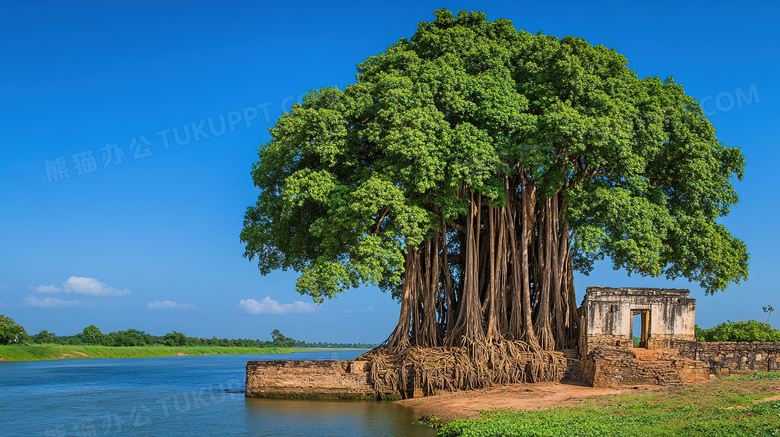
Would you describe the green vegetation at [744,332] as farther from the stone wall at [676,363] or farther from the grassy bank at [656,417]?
the grassy bank at [656,417]

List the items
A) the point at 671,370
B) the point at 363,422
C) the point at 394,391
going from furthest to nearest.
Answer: the point at 394,391
the point at 671,370
the point at 363,422

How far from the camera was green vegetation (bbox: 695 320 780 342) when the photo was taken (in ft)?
68.3

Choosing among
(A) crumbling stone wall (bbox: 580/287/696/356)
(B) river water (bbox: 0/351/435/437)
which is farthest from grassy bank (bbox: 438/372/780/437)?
(A) crumbling stone wall (bbox: 580/287/696/356)

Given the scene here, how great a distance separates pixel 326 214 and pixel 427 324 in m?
4.31

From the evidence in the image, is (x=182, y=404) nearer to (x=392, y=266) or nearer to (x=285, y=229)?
(x=285, y=229)

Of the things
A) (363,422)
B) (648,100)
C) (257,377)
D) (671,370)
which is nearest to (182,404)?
(257,377)

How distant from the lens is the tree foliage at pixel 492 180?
15062 mm

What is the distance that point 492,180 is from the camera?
52.0 ft

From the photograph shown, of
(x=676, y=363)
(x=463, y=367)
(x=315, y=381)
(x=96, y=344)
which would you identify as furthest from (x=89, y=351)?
(x=676, y=363)

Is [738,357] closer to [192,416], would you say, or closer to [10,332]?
[192,416]

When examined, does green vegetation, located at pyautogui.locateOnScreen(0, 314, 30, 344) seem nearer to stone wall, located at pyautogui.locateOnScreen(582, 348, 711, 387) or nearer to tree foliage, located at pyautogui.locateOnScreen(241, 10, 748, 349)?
tree foliage, located at pyautogui.locateOnScreen(241, 10, 748, 349)

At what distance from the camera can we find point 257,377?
16344 mm

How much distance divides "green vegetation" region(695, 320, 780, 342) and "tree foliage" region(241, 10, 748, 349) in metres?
4.28

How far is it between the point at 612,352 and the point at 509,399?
3.17m
